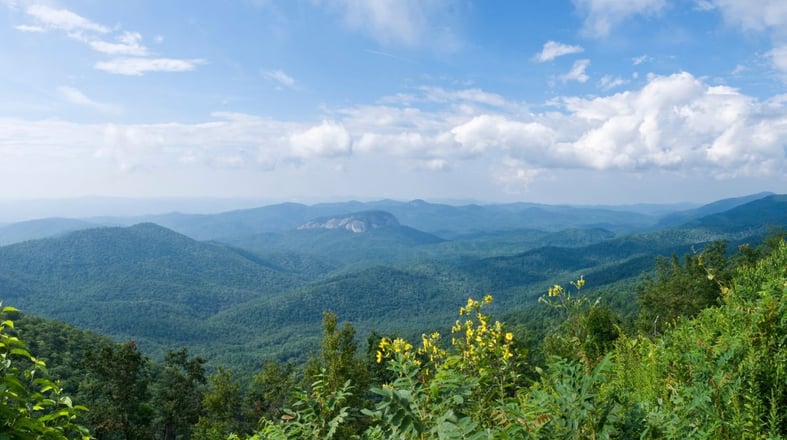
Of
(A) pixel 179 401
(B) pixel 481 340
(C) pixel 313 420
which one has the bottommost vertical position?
(A) pixel 179 401

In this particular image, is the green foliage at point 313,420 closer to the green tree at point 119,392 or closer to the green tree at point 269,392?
the green tree at point 269,392

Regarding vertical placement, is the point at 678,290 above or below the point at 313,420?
below

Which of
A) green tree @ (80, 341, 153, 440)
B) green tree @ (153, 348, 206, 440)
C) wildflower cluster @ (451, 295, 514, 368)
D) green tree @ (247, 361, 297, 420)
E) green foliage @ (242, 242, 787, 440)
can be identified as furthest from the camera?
green tree @ (153, 348, 206, 440)

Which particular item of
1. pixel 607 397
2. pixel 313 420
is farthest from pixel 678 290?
pixel 313 420

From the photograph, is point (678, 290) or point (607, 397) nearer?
point (607, 397)

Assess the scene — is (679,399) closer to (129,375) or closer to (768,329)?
(768,329)

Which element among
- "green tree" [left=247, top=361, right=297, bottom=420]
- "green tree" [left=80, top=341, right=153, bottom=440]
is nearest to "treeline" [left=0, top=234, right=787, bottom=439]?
"green tree" [left=247, top=361, right=297, bottom=420]

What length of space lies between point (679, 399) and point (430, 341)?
80.9 inches

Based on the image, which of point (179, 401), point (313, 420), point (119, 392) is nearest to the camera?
point (313, 420)

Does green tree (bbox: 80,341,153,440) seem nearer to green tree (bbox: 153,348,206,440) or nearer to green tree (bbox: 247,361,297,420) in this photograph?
green tree (bbox: 153,348,206,440)

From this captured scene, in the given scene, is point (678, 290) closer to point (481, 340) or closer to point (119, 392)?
point (481, 340)

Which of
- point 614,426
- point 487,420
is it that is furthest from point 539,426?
point 487,420

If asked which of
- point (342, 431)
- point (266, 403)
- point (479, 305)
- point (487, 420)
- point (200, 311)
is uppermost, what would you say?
point (479, 305)

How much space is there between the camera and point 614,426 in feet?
7.62
